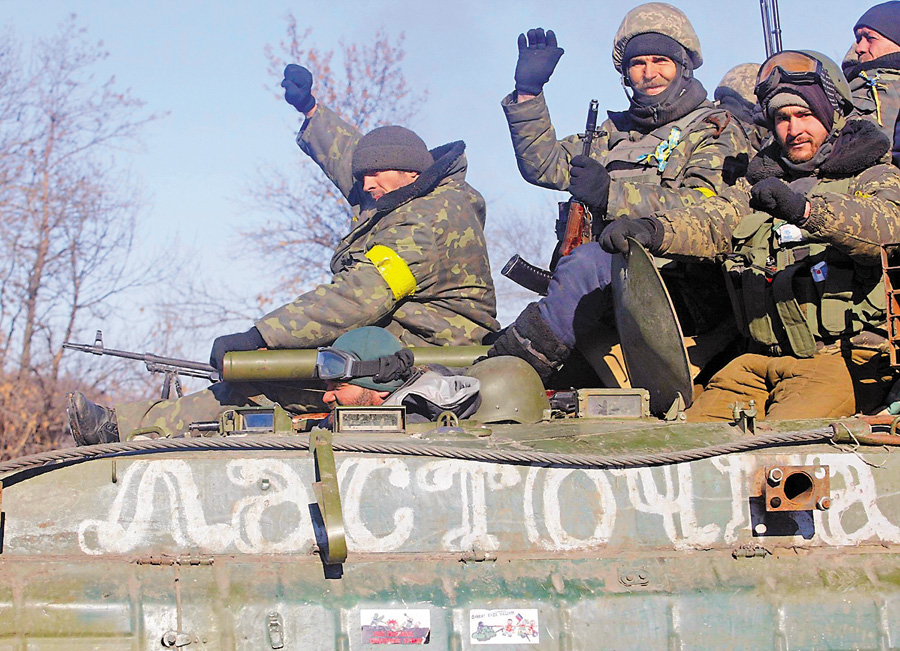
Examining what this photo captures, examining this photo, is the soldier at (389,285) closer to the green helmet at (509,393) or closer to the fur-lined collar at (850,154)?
the green helmet at (509,393)

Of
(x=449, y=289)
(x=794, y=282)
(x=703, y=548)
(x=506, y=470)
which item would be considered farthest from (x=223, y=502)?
(x=449, y=289)

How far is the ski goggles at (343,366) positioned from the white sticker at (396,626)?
1.71 meters

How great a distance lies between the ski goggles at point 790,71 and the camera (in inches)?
223

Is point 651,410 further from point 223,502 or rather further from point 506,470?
point 223,502

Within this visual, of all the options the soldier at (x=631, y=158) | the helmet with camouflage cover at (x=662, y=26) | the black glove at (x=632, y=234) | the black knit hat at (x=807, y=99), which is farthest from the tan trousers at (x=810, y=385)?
the helmet with camouflage cover at (x=662, y=26)

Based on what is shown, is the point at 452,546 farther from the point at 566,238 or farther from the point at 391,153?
the point at 391,153

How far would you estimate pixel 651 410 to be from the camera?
18.8 ft

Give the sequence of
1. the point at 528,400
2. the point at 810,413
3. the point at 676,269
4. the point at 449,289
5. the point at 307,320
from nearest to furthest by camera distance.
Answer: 1. the point at 810,413
2. the point at 528,400
3. the point at 676,269
4. the point at 307,320
5. the point at 449,289

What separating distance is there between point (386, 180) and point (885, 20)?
3.22 m

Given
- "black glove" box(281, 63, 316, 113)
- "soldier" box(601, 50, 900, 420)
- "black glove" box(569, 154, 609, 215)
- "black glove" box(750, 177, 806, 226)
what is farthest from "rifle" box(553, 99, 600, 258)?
"black glove" box(281, 63, 316, 113)

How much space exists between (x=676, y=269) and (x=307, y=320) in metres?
2.02

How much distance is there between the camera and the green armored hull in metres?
4.18

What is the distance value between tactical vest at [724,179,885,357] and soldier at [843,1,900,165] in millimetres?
992

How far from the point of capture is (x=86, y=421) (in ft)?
20.0
